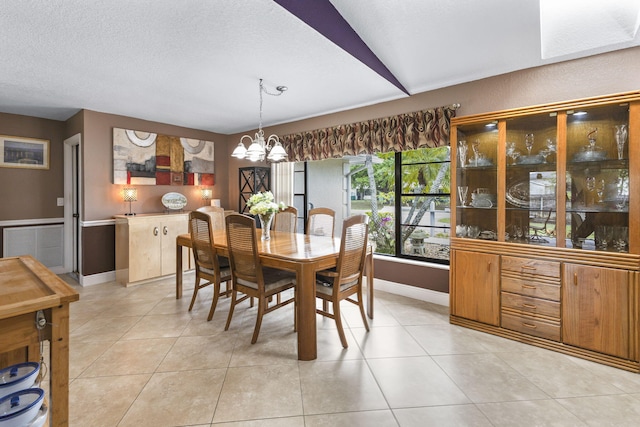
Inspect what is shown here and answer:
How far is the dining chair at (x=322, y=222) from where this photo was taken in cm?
368

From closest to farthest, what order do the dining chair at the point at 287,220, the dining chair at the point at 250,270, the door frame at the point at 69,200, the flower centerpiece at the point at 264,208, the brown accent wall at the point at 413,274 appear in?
A: the dining chair at the point at 250,270 < the flower centerpiece at the point at 264,208 < the brown accent wall at the point at 413,274 < the dining chair at the point at 287,220 < the door frame at the point at 69,200

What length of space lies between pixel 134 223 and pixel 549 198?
4.60 m

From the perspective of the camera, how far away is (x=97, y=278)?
4.29 meters

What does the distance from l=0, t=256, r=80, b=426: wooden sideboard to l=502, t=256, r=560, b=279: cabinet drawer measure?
2915 millimetres

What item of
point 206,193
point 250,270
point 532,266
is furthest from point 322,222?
point 206,193

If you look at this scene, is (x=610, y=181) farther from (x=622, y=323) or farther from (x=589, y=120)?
(x=622, y=323)

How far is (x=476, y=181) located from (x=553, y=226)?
726 mm

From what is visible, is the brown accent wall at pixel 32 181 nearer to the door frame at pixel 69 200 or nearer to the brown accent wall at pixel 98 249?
A: the door frame at pixel 69 200

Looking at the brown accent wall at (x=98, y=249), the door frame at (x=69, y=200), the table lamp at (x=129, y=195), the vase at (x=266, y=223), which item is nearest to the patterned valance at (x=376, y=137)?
the vase at (x=266, y=223)

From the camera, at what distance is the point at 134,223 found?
408 centimetres

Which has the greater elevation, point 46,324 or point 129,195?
point 129,195

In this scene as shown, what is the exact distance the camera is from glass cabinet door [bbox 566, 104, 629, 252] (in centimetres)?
229

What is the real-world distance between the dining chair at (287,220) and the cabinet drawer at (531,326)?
2.45 m

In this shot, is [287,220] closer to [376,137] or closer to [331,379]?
[376,137]
